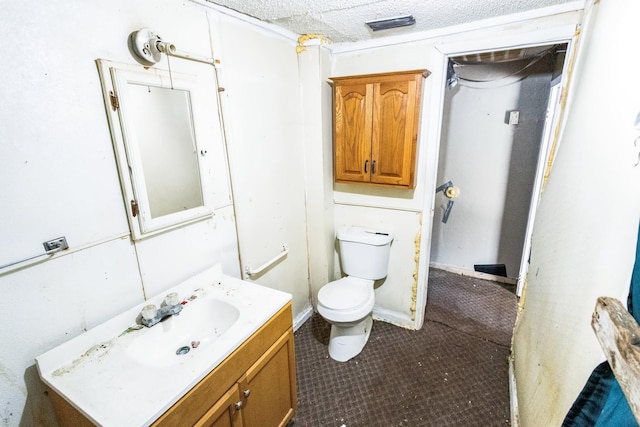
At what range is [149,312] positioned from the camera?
1.16 m

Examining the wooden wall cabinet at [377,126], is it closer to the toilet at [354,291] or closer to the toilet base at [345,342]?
the toilet at [354,291]

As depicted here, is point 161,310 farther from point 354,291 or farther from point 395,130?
point 395,130

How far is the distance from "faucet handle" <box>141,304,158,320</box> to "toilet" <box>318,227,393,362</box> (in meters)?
1.00

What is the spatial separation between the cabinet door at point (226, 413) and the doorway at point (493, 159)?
223 centimetres

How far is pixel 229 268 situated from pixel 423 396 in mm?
1355

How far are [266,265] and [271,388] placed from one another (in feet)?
2.38

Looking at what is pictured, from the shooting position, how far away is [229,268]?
1.62 metres

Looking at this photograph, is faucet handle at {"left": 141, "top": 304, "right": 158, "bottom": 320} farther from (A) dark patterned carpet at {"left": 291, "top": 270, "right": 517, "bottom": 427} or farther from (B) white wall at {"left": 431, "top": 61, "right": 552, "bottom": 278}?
(B) white wall at {"left": 431, "top": 61, "right": 552, "bottom": 278}

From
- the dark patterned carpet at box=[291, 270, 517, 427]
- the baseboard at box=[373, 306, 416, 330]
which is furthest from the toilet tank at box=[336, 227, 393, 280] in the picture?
the dark patterned carpet at box=[291, 270, 517, 427]

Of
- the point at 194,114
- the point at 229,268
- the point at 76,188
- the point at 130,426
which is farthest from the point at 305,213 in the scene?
the point at 130,426

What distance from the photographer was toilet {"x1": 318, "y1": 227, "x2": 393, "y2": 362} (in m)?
1.86

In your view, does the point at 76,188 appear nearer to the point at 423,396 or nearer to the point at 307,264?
the point at 307,264

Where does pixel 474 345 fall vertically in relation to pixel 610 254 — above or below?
below

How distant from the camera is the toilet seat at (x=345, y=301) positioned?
1.83m
